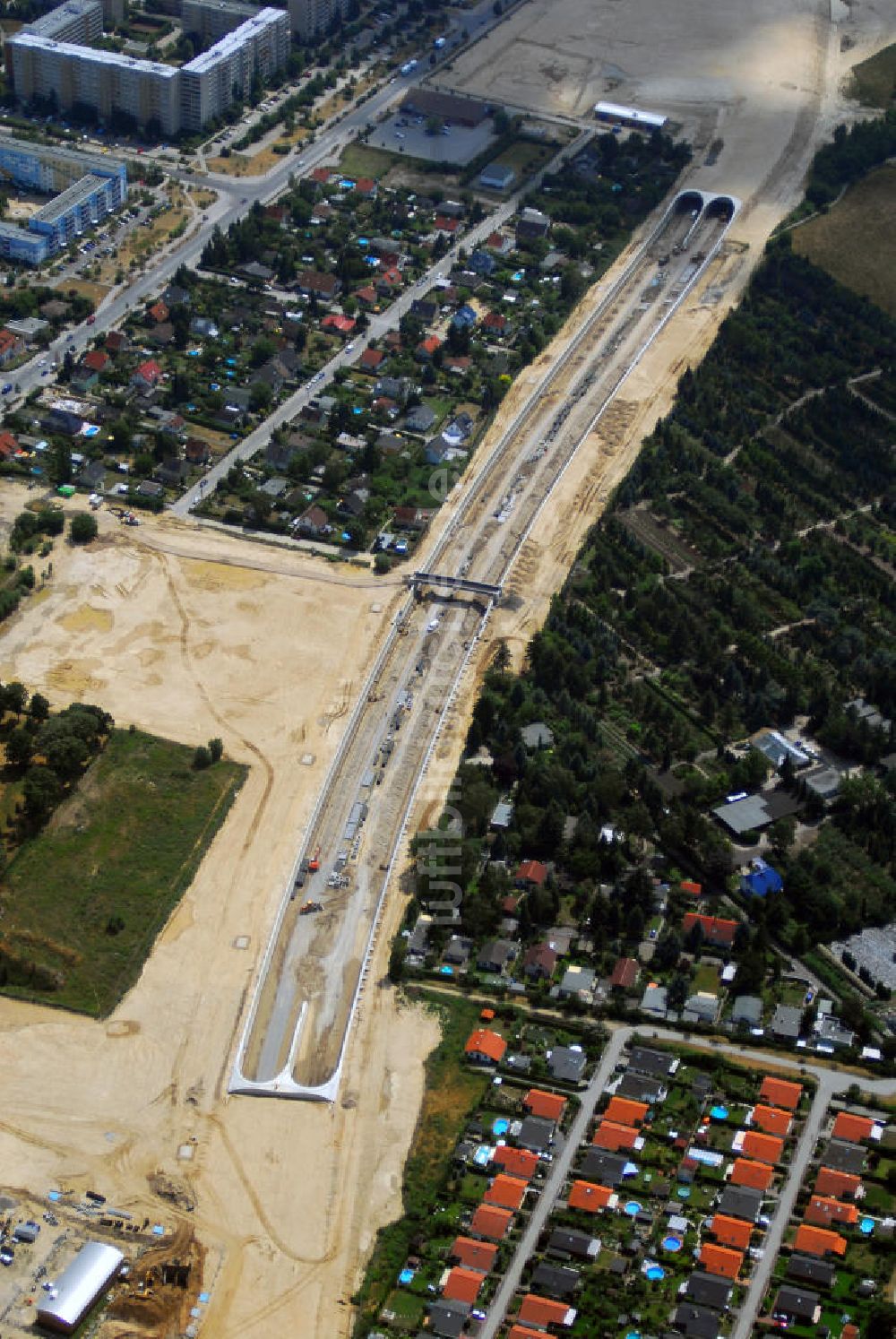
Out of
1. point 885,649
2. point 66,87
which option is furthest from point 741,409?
point 66,87

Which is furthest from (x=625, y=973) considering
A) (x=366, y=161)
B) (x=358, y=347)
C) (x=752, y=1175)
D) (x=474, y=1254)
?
(x=366, y=161)

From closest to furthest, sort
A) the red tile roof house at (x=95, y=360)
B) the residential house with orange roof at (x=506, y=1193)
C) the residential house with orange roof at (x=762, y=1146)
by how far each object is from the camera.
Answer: the residential house with orange roof at (x=506, y=1193) < the residential house with orange roof at (x=762, y=1146) < the red tile roof house at (x=95, y=360)

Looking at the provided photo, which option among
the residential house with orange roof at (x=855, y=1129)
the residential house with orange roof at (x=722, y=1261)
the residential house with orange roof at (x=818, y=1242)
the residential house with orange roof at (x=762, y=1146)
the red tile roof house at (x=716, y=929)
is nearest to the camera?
the residential house with orange roof at (x=722, y=1261)

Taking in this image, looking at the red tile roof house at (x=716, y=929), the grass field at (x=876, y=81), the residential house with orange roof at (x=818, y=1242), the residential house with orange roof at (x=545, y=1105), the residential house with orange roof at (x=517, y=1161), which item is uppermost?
the grass field at (x=876, y=81)

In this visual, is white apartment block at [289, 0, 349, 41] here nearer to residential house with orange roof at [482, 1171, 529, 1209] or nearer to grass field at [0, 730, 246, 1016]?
grass field at [0, 730, 246, 1016]

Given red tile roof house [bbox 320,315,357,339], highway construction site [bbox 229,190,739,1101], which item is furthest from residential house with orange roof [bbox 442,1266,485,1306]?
red tile roof house [bbox 320,315,357,339]

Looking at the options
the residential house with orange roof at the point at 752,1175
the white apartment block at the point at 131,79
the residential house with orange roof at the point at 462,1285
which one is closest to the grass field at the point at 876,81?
the white apartment block at the point at 131,79

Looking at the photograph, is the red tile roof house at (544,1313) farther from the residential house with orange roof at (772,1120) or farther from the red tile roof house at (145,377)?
the red tile roof house at (145,377)

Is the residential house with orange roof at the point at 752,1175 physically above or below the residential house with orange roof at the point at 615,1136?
above
